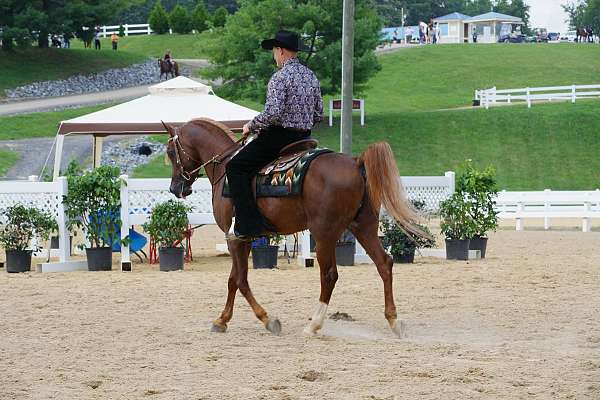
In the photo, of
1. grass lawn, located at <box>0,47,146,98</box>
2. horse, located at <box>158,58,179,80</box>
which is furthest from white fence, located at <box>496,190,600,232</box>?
grass lawn, located at <box>0,47,146,98</box>

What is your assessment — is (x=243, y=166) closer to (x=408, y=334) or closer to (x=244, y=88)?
(x=408, y=334)

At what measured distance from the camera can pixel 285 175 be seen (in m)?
9.76

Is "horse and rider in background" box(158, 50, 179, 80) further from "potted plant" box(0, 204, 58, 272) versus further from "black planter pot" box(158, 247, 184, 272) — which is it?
"black planter pot" box(158, 247, 184, 272)

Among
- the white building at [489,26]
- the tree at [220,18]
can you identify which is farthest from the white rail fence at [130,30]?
the white building at [489,26]

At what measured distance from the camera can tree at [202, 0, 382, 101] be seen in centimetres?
4338

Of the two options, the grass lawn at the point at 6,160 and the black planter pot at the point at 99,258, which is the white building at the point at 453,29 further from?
the black planter pot at the point at 99,258

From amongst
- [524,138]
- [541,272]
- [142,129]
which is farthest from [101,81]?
[541,272]

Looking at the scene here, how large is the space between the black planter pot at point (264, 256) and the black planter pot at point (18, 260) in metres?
3.18

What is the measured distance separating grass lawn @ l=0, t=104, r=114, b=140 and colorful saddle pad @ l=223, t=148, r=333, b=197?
31.4 metres

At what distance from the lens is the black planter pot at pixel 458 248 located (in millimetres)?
16641

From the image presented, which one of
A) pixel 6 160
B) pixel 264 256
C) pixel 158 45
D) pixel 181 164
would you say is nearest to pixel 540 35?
pixel 158 45

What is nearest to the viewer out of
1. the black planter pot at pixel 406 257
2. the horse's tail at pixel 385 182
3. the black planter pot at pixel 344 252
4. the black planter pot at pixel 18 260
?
the horse's tail at pixel 385 182

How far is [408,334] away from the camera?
9711mm

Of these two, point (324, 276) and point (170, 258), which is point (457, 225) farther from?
point (324, 276)
